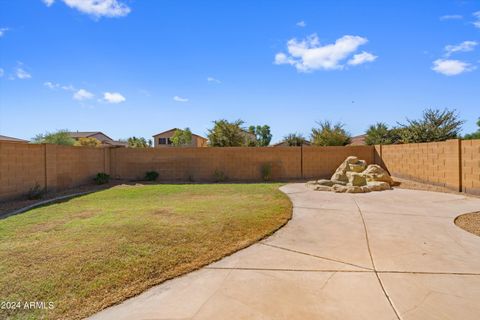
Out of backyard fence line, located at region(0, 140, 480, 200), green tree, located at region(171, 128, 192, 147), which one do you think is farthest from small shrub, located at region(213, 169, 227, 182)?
green tree, located at region(171, 128, 192, 147)

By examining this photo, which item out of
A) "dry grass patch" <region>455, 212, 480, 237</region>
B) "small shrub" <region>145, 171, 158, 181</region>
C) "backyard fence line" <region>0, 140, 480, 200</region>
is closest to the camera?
"dry grass patch" <region>455, 212, 480, 237</region>

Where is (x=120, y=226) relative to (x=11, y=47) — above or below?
below

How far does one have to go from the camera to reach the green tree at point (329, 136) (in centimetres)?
2033

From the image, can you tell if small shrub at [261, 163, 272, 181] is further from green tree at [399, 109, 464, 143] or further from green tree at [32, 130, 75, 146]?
green tree at [32, 130, 75, 146]

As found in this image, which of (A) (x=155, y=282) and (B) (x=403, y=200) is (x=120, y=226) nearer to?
(A) (x=155, y=282)

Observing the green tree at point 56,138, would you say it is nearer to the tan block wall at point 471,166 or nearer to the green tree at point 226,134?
the green tree at point 226,134

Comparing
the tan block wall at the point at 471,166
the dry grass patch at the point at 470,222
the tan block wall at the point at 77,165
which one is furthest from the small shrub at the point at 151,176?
the tan block wall at the point at 471,166

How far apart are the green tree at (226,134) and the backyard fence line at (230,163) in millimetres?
5964

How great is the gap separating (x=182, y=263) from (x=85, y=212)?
4.41 m

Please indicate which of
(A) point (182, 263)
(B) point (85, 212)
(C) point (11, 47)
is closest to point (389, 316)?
(A) point (182, 263)

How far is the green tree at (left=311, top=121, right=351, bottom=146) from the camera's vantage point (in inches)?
800

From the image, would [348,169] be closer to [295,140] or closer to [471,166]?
[471,166]

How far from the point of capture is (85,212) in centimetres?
734

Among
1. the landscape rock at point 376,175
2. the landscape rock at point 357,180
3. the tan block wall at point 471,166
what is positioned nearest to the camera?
the tan block wall at point 471,166
